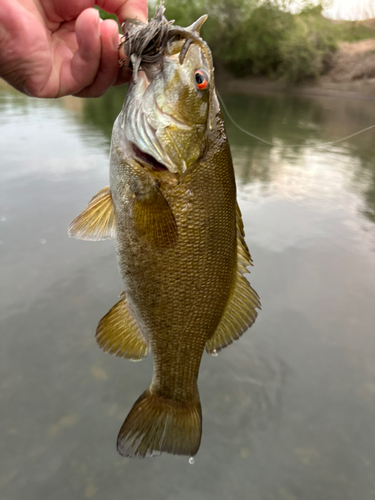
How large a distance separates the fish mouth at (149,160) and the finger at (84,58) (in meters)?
0.40

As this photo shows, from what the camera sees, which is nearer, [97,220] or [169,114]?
[169,114]

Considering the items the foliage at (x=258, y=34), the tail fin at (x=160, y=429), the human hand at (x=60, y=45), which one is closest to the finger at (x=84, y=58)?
the human hand at (x=60, y=45)

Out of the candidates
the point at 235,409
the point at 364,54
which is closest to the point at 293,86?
the point at 364,54

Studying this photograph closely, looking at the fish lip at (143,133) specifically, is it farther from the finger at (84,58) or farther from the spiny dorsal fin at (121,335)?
the spiny dorsal fin at (121,335)

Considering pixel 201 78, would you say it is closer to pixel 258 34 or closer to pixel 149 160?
pixel 149 160

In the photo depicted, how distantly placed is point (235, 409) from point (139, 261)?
1.73m

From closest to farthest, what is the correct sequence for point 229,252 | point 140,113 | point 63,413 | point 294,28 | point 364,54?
point 140,113, point 229,252, point 63,413, point 364,54, point 294,28

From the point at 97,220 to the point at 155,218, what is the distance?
0.29 meters

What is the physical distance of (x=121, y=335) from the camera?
4.70 ft

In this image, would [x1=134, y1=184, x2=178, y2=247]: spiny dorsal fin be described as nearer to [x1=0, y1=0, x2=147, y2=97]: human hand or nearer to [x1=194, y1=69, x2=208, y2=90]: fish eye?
[x1=194, y1=69, x2=208, y2=90]: fish eye

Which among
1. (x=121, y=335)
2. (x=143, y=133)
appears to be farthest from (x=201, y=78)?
(x=121, y=335)

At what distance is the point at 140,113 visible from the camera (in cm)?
119

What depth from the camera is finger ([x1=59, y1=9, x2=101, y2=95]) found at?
1157 mm

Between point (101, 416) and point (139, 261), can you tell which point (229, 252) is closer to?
point (139, 261)
